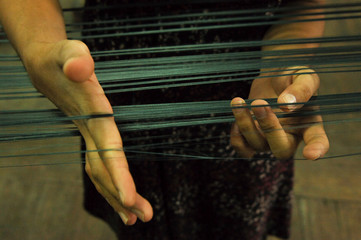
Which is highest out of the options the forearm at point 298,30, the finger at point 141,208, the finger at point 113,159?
the forearm at point 298,30

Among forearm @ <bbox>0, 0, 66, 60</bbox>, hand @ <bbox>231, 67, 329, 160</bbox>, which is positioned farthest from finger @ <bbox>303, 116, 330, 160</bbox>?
forearm @ <bbox>0, 0, 66, 60</bbox>

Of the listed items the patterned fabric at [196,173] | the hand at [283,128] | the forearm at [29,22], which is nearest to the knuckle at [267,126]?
the hand at [283,128]

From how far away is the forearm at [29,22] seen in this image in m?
0.50

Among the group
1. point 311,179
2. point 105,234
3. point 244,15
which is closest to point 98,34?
point 244,15

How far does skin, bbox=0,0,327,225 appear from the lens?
1.24 ft

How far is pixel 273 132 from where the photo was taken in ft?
1.49

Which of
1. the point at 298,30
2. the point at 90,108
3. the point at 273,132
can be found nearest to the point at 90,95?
the point at 90,108

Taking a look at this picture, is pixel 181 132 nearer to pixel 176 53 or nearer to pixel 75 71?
pixel 176 53

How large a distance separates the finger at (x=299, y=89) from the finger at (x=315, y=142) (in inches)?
1.7

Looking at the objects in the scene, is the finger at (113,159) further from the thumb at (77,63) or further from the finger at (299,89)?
the finger at (299,89)

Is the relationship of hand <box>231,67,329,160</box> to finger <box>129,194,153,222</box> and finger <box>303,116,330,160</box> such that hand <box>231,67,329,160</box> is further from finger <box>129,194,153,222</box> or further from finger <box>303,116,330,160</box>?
finger <box>129,194,153,222</box>

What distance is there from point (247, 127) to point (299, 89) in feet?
0.30

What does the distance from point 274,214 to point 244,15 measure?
0.59 metres

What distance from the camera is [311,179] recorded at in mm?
1565
